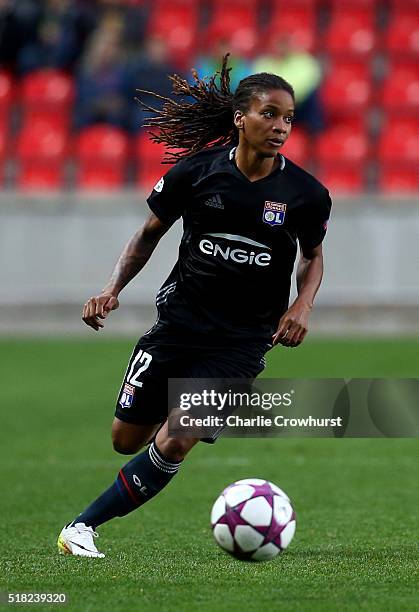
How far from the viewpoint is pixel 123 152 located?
17000 millimetres

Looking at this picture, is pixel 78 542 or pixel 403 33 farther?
pixel 403 33

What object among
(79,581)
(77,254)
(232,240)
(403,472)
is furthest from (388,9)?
(79,581)

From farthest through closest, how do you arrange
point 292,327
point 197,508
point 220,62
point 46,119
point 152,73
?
point 46,119, point 152,73, point 220,62, point 197,508, point 292,327

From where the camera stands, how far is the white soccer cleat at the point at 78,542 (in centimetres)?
588

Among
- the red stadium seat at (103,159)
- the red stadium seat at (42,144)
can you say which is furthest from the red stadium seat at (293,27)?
the red stadium seat at (42,144)

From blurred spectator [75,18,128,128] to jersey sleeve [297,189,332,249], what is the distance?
1116 cm

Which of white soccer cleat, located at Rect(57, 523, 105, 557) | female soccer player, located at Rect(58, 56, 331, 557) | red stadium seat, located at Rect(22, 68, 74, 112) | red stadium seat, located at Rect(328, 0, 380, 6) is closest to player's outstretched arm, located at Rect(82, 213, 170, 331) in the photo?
female soccer player, located at Rect(58, 56, 331, 557)

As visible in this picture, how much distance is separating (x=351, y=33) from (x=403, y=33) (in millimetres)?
749

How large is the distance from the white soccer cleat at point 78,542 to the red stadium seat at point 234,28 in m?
12.8

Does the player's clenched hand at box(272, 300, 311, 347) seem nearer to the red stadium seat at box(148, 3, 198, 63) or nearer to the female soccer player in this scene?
the female soccer player

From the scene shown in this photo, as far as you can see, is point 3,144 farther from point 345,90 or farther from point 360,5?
point 360,5

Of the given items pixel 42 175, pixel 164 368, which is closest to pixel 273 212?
pixel 164 368

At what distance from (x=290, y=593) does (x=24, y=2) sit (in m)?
14.0

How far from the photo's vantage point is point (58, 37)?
18047mm
